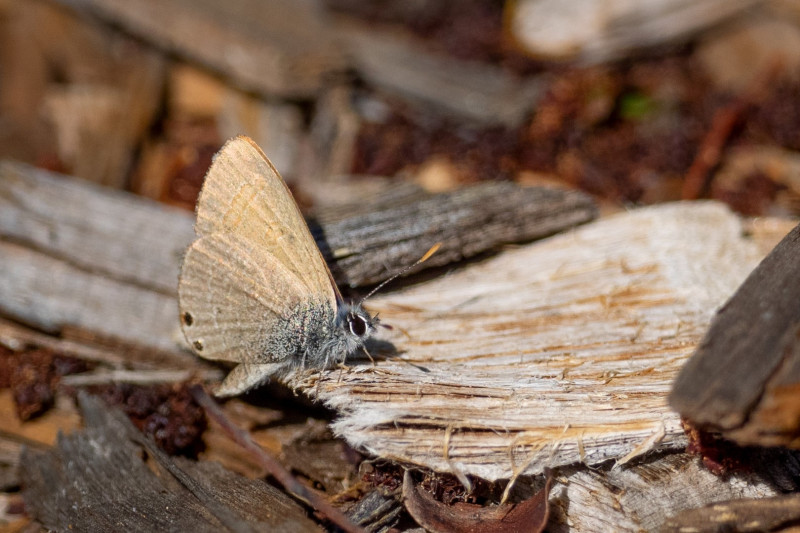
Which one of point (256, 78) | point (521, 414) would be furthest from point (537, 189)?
point (256, 78)

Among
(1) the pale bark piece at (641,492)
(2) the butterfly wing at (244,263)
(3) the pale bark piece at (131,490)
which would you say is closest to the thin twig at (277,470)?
(3) the pale bark piece at (131,490)

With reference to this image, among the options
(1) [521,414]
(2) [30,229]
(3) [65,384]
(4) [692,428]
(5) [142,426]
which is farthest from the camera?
(2) [30,229]

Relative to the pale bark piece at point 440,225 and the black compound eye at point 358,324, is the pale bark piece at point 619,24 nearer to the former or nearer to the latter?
the pale bark piece at point 440,225

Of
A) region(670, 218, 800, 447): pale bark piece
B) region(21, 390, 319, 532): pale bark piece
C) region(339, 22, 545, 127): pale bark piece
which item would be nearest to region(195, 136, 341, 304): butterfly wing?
region(21, 390, 319, 532): pale bark piece

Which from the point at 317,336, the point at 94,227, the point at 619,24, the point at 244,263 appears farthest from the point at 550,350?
the point at 619,24

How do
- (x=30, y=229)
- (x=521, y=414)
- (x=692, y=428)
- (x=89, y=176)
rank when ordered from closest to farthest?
1. (x=692, y=428)
2. (x=521, y=414)
3. (x=30, y=229)
4. (x=89, y=176)

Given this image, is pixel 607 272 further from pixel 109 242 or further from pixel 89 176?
pixel 89 176

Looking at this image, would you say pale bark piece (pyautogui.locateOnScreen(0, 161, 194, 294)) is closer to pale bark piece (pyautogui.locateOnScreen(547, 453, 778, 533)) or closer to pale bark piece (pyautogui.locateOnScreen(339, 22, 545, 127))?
pale bark piece (pyautogui.locateOnScreen(339, 22, 545, 127))
